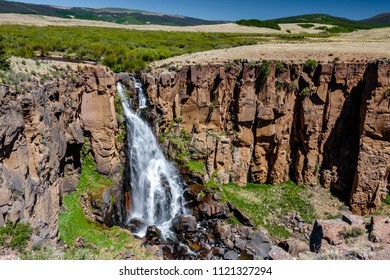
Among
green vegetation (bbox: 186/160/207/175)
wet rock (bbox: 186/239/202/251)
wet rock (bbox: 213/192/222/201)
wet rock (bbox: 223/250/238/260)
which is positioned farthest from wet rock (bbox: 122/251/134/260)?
green vegetation (bbox: 186/160/207/175)

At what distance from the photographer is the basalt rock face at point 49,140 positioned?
14250mm

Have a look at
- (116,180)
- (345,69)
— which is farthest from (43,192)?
(345,69)

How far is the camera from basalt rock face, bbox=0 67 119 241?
1425 centimetres

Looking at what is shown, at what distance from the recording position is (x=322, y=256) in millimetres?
11289

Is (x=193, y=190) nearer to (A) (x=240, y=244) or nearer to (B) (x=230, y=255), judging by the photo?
(A) (x=240, y=244)

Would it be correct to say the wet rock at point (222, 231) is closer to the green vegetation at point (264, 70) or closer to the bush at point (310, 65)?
the green vegetation at point (264, 70)

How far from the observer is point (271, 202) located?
28438mm

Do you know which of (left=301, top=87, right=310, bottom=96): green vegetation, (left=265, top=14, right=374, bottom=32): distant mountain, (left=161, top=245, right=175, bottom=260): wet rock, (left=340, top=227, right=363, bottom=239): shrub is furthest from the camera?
(left=265, top=14, right=374, bottom=32): distant mountain

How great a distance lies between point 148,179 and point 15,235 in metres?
14.0

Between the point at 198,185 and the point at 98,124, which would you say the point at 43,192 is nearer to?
the point at 98,124

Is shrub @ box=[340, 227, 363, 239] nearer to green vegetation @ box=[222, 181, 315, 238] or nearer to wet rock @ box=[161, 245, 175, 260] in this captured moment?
wet rock @ box=[161, 245, 175, 260]

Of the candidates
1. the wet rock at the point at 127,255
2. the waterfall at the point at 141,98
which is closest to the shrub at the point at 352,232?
the wet rock at the point at 127,255

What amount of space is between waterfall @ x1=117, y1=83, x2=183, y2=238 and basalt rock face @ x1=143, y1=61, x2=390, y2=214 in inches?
69.8

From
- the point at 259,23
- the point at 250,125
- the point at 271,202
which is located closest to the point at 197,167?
the point at 250,125
